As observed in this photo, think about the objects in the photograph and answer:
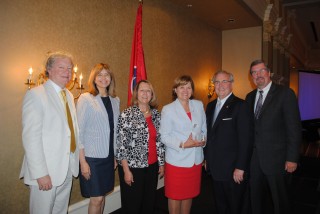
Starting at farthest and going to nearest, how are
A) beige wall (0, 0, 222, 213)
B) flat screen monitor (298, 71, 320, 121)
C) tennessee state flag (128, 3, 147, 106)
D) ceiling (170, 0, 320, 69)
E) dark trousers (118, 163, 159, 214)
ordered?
flat screen monitor (298, 71, 320, 121)
ceiling (170, 0, 320, 69)
tennessee state flag (128, 3, 147, 106)
dark trousers (118, 163, 159, 214)
beige wall (0, 0, 222, 213)

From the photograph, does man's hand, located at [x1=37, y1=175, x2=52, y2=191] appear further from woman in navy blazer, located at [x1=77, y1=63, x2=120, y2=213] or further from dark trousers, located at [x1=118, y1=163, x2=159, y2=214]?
dark trousers, located at [x1=118, y1=163, x2=159, y2=214]

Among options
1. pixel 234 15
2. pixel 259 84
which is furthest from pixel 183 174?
pixel 234 15

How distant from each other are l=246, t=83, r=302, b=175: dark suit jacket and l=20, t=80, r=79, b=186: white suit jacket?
1.68 m

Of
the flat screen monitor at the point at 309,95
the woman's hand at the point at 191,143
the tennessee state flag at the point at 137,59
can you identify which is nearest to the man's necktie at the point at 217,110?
the woman's hand at the point at 191,143

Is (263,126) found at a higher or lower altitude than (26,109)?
lower

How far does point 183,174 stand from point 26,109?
1.44 m

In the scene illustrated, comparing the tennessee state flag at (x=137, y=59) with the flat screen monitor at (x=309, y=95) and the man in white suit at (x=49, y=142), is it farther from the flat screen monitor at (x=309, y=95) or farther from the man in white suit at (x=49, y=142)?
the flat screen monitor at (x=309, y=95)

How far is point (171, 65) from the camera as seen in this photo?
4473mm

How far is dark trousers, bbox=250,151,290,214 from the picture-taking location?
7.93ft

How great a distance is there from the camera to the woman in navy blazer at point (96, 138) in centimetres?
223

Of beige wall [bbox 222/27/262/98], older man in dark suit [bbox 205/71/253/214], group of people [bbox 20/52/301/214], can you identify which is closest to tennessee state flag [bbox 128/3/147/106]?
group of people [bbox 20/52/301/214]

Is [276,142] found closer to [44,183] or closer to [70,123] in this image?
[70,123]

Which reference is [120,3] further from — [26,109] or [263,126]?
[263,126]

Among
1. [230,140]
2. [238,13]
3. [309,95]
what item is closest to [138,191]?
[230,140]
